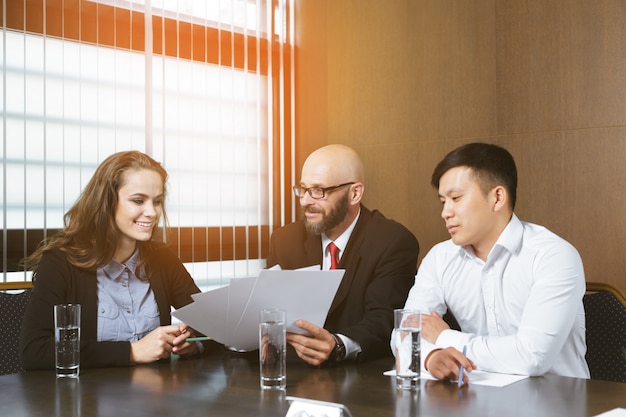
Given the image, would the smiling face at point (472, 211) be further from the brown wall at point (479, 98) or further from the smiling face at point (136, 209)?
the brown wall at point (479, 98)

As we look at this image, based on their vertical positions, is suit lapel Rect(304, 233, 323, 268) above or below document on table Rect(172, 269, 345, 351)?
above

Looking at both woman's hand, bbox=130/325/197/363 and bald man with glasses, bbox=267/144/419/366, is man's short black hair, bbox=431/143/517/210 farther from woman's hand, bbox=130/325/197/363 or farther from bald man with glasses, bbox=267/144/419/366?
woman's hand, bbox=130/325/197/363

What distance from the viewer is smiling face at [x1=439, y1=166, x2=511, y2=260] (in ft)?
7.15

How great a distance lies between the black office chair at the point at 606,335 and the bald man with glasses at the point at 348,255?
61 cm

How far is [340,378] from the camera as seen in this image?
67.3 inches

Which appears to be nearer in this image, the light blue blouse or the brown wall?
the light blue blouse

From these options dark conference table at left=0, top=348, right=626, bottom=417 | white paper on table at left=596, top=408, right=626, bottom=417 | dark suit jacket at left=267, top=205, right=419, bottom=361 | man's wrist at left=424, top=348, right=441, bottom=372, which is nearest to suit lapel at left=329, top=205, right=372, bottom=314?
dark suit jacket at left=267, top=205, right=419, bottom=361

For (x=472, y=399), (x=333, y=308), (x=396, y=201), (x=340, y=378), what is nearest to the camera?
(x=472, y=399)

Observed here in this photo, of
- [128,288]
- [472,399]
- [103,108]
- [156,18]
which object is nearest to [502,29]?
[156,18]

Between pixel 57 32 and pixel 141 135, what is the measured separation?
703 millimetres

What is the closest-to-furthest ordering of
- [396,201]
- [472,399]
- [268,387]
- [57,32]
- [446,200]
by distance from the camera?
[472,399] < [268,387] < [446,200] < [57,32] < [396,201]

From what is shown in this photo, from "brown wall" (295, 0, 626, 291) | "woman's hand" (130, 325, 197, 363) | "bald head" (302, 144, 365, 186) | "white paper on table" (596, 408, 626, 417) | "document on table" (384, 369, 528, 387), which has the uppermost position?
"brown wall" (295, 0, 626, 291)

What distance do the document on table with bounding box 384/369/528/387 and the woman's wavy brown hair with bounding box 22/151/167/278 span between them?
1.00 metres

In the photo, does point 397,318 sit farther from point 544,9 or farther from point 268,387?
point 544,9
